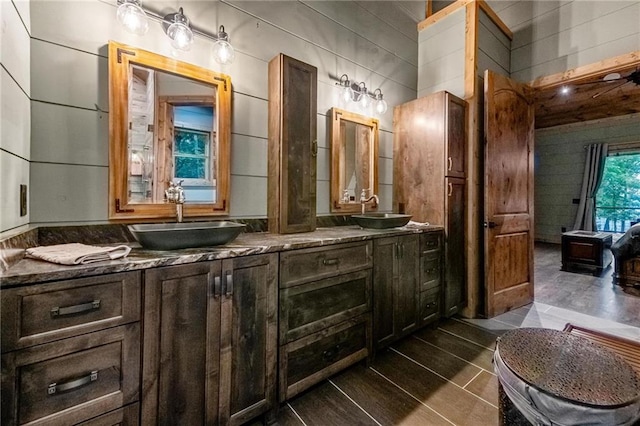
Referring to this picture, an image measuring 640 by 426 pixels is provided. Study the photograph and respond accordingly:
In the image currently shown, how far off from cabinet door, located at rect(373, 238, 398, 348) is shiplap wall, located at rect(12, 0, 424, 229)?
685 millimetres

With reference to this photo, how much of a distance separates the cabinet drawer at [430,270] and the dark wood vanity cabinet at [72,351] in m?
2.01

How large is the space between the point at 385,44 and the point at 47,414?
137 inches

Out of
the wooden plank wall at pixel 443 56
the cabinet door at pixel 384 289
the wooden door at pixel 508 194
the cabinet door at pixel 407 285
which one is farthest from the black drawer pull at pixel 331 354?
the wooden plank wall at pixel 443 56

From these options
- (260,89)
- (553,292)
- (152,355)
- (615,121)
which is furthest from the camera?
(615,121)

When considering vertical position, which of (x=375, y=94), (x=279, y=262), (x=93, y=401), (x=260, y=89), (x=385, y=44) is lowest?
(x=93, y=401)

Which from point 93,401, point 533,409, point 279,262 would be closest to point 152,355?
point 93,401

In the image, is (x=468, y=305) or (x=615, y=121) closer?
(x=468, y=305)

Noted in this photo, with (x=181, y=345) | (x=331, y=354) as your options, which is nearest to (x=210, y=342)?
(x=181, y=345)

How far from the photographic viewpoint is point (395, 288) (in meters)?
2.12

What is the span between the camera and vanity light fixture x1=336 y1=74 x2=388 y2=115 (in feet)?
8.39

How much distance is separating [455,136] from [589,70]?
1.47m

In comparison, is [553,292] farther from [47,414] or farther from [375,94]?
[47,414]

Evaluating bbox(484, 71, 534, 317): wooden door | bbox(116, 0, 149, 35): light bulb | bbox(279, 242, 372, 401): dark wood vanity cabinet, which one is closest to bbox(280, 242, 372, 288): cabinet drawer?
bbox(279, 242, 372, 401): dark wood vanity cabinet

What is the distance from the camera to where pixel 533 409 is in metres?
0.95
